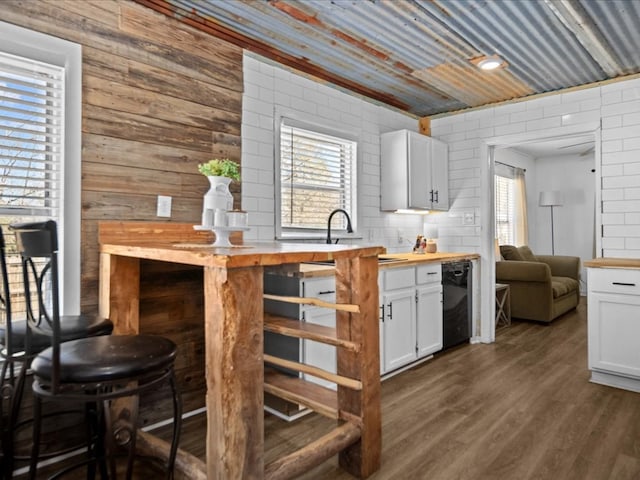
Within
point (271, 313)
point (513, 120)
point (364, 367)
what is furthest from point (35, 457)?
point (513, 120)

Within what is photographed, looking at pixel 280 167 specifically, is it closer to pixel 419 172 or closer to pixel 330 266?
pixel 330 266

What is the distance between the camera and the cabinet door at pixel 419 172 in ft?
12.9

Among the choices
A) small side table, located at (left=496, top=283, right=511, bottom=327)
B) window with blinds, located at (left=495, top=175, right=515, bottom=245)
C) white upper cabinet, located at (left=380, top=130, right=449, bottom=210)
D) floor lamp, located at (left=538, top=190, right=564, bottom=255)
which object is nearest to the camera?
white upper cabinet, located at (left=380, top=130, right=449, bottom=210)

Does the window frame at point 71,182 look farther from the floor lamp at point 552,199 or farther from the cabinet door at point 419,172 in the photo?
the floor lamp at point 552,199

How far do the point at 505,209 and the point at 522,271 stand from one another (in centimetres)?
217

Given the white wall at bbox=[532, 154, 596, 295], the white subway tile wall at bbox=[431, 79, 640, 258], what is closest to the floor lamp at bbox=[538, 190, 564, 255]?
the white wall at bbox=[532, 154, 596, 295]

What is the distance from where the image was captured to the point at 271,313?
2.55 m

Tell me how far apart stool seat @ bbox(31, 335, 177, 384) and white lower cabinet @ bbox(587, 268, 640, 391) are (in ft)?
9.81

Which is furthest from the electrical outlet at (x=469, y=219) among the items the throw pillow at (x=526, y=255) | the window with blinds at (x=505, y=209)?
the window with blinds at (x=505, y=209)

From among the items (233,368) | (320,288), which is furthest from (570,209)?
(233,368)

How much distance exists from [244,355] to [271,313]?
1.18 metres

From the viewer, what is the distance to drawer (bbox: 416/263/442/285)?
11.1ft

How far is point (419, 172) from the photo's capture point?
13.2 feet

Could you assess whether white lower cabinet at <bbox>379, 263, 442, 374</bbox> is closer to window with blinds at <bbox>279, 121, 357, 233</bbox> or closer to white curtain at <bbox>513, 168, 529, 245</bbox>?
window with blinds at <bbox>279, 121, 357, 233</bbox>
